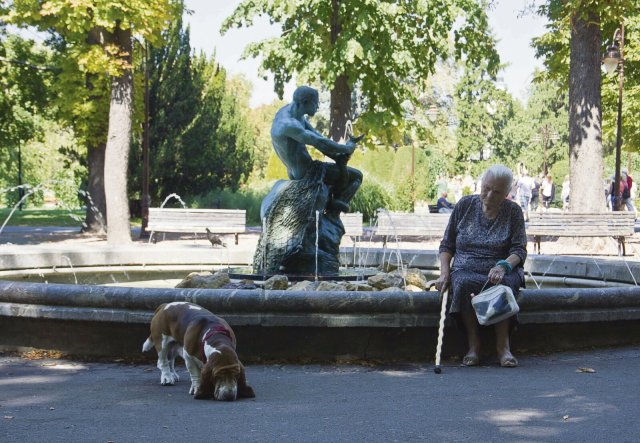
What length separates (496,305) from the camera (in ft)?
20.8

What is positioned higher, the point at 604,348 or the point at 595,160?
the point at 595,160

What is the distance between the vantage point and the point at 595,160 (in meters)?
19.4

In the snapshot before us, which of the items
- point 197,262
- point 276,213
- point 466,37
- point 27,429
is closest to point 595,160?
point 466,37

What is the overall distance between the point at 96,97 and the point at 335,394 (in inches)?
754

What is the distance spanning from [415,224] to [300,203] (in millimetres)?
9775

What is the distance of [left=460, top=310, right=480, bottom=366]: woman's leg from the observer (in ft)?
21.8

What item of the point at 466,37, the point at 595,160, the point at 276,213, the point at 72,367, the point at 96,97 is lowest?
the point at 72,367

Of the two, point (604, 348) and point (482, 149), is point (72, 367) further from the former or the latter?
point (482, 149)

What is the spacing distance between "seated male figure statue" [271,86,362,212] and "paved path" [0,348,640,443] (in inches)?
124

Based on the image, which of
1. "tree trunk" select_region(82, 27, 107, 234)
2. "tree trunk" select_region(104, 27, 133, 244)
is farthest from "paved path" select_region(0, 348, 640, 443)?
"tree trunk" select_region(82, 27, 107, 234)

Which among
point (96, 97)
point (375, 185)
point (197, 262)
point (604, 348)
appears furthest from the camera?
point (375, 185)

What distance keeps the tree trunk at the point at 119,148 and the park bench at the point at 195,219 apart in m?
1.35

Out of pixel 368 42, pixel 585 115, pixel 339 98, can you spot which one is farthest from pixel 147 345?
pixel 339 98

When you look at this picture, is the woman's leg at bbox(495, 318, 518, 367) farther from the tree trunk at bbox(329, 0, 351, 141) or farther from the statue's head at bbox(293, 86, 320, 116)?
the tree trunk at bbox(329, 0, 351, 141)
